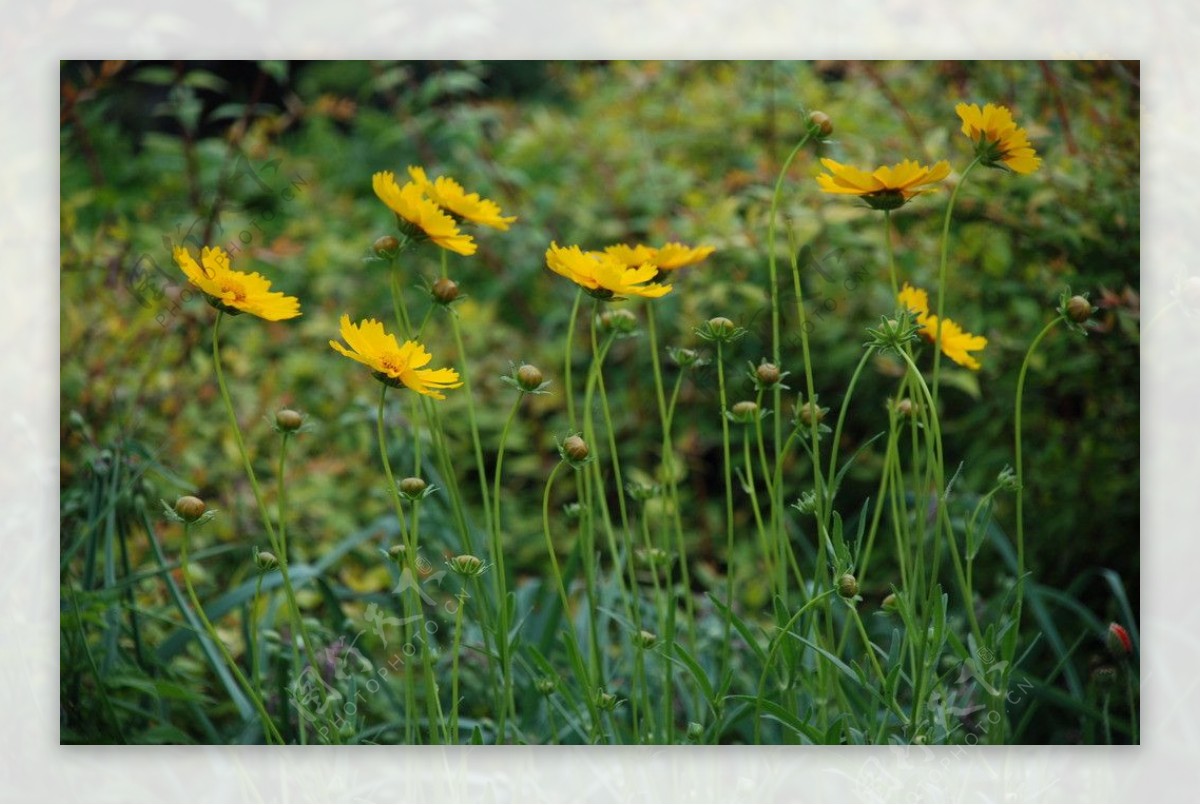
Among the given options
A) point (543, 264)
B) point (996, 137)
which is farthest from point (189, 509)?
point (543, 264)

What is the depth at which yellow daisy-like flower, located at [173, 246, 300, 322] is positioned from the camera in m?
0.99

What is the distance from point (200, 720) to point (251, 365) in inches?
23.1

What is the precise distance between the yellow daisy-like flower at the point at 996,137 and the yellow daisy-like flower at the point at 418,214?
0.46 meters

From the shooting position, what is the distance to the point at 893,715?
47.0 inches

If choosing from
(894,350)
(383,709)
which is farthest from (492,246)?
(894,350)

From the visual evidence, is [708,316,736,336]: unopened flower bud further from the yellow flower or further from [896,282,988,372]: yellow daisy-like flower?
[896,282,988,372]: yellow daisy-like flower

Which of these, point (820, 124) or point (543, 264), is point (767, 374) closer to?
point (820, 124)

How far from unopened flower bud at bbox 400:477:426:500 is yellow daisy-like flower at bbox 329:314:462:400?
2.9 inches

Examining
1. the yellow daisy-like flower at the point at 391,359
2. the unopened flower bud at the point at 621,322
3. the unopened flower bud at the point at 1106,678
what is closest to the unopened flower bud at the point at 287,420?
the yellow daisy-like flower at the point at 391,359

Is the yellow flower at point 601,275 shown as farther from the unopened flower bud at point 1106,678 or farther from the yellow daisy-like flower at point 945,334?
the unopened flower bud at point 1106,678

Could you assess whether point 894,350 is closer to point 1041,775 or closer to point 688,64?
point 1041,775

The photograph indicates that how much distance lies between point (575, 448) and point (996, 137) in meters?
0.46

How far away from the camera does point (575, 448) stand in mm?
986

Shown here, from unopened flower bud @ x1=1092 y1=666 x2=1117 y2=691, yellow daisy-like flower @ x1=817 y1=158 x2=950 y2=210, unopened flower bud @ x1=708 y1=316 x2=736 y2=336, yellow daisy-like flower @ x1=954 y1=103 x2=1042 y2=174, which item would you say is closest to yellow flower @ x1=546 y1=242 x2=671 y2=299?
unopened flower bud @ x1=708 y1=316 x2=736 y2=336
